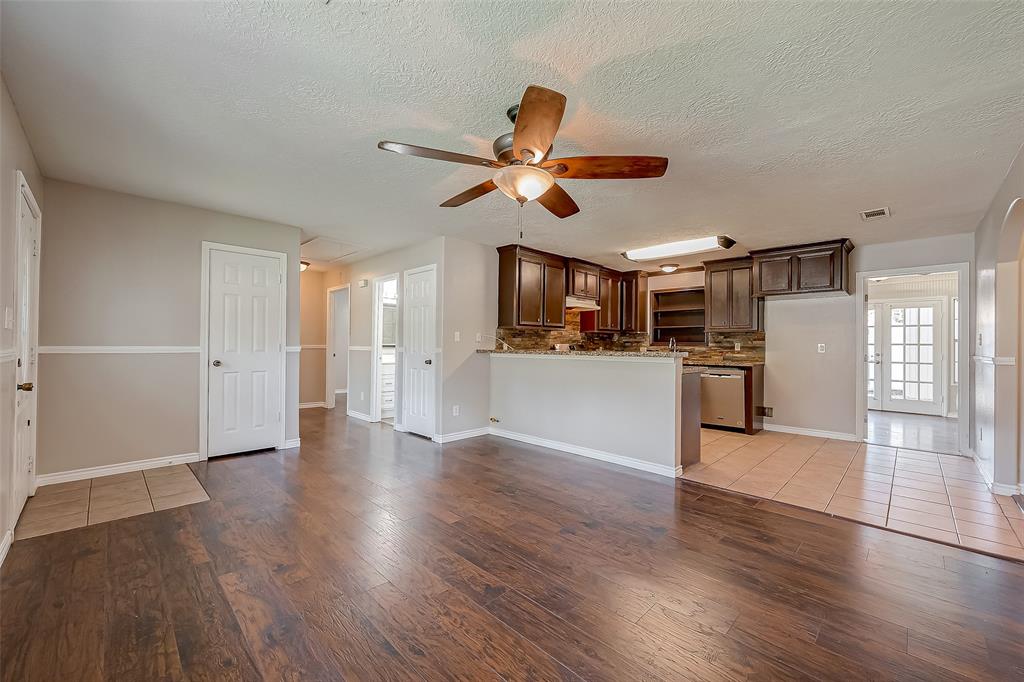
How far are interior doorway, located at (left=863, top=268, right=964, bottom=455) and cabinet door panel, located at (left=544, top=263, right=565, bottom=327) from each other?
4610mm

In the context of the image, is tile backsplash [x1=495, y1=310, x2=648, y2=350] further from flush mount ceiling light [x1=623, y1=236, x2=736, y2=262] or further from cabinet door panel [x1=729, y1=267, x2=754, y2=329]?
cabinet door panel [x1=729, y1=267, x2=754, y2=329]

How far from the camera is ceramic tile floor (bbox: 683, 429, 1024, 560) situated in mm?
2703

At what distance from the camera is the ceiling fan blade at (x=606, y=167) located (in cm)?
214

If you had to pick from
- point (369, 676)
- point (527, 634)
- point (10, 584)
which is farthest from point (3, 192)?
point (527, 634)

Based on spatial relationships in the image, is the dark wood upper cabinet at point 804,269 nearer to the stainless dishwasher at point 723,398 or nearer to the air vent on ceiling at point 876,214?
the air vent on ceiling at point 876,214

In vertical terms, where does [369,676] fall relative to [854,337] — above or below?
below

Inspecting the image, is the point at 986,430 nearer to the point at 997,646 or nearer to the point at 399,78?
the point at 997,646

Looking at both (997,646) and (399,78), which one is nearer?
(997,646)

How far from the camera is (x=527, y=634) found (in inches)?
66.8

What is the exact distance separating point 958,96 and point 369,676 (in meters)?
3.55

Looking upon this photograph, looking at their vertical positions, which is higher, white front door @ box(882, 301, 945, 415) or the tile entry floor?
white front door @ box(882, 301, 945, 415)

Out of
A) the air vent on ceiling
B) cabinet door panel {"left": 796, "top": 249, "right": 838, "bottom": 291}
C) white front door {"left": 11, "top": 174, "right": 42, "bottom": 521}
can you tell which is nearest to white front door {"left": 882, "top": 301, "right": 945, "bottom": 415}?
cabinet door panel {"left": 796, "top": 249, "right": 838, "bottom": 291}

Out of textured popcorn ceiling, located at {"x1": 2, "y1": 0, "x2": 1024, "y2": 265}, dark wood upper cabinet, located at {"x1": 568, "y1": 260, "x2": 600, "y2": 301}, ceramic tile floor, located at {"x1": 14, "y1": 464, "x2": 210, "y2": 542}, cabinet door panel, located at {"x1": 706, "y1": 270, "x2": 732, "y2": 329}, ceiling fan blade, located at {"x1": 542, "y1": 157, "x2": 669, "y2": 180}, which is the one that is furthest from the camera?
dark wood upper cabinet, located at {"x1": 568, "y1": 260, "x2": 600, "y2": 301}

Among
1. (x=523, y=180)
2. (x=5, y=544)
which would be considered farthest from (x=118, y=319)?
(x=523, y=180)
